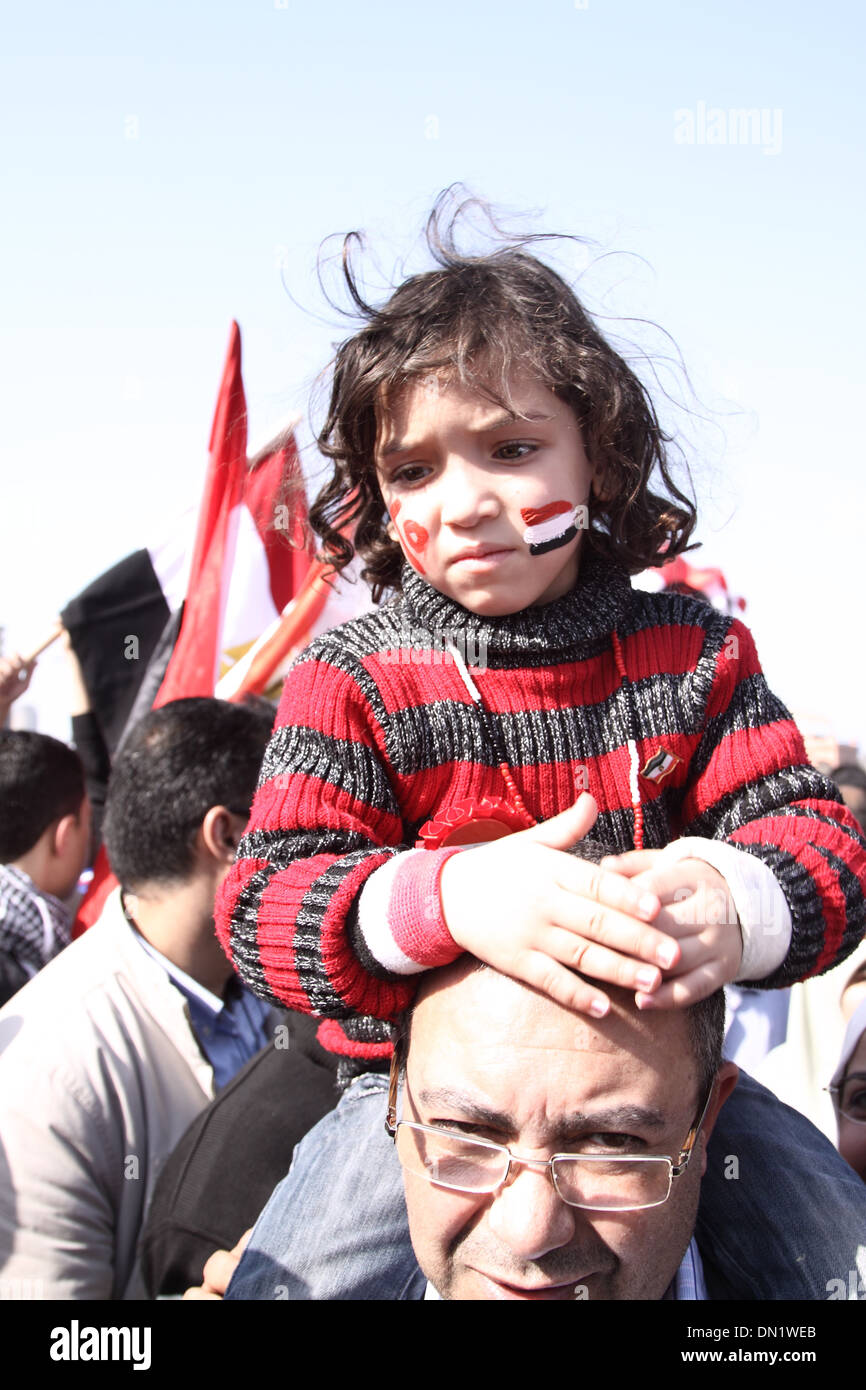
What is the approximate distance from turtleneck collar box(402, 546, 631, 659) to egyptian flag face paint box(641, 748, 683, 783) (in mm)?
244

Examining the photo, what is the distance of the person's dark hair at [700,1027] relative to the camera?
6.59 ft

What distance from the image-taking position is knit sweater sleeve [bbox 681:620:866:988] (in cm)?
201

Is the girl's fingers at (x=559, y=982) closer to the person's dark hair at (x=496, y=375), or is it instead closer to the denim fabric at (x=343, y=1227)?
the denim fabric at (x=343, y=1227)

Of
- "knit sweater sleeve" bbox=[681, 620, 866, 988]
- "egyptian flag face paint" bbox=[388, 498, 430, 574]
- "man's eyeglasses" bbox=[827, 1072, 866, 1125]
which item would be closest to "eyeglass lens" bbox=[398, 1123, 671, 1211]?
"knit sweater sleeve" bbox=[681, 620, 866, 988]

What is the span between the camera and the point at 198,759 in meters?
4.23

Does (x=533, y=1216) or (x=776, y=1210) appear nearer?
(x=533, y=1216)

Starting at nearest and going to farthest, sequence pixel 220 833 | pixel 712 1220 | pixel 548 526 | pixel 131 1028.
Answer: pixel 548 526, pixel 712 1220, pixel 131 1028, pixel 220 833

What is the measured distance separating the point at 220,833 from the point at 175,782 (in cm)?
23

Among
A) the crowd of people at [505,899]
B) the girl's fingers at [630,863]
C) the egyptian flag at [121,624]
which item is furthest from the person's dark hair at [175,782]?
the girl's fingers at [630,863]

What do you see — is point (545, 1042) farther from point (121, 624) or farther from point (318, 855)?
point (121, 624)

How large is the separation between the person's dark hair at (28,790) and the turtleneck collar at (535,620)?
3156 millimetres

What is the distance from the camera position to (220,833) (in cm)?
415

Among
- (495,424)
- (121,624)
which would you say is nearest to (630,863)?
(495,424)
